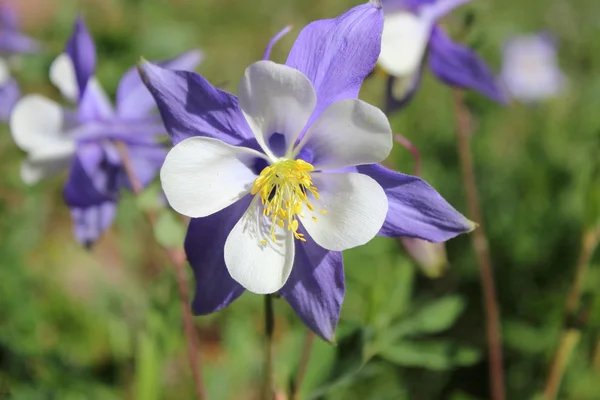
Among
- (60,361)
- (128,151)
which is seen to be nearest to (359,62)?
(128,151)

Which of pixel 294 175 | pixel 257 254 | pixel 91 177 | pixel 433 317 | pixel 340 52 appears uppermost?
pixel 340 52

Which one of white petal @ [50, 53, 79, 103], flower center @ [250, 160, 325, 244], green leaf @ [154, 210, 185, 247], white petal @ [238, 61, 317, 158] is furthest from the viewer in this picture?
white petal @ [50, 53, 79, 103]

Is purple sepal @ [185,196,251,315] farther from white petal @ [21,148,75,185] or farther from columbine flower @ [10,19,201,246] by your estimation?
white petal @ [21,148,75,185]

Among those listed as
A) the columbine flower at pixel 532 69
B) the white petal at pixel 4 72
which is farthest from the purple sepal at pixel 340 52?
the columbine flower at pixel 532 69

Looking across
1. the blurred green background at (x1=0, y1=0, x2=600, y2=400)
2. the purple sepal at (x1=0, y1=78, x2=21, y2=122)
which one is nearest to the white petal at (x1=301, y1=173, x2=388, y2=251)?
the blurred green background at (x1=0, y1=0, x2=600, y2=400)

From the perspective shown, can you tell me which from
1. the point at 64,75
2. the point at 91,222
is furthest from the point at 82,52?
the point at 91,222

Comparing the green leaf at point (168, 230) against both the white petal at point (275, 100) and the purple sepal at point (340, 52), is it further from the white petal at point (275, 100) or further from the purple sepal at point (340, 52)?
the purple sepal at point (340, 52)

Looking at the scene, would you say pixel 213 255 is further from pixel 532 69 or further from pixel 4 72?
pixel 532 69
